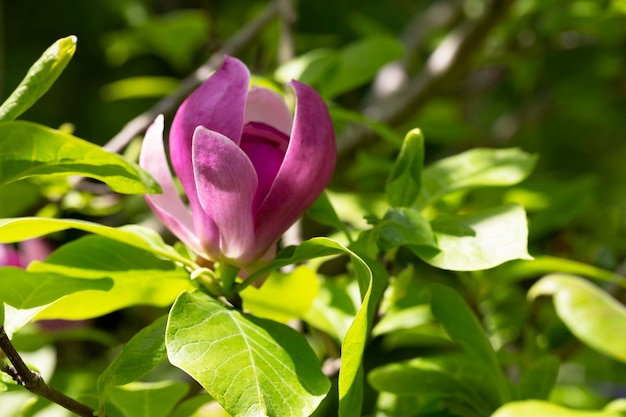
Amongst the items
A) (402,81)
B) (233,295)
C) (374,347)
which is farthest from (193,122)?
(374,347)

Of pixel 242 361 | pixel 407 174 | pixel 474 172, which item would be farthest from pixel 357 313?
pixel 474 172

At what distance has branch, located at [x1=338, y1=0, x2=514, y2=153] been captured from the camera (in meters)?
1.30

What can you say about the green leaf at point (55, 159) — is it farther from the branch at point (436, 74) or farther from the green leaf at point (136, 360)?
the branch at point (436, 74)

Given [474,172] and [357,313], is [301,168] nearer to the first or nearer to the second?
[357,313]

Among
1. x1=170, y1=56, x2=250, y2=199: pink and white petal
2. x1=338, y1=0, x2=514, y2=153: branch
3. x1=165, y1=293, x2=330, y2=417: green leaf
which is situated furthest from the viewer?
x1=338, y1=0, x2=514, y2=153: branch

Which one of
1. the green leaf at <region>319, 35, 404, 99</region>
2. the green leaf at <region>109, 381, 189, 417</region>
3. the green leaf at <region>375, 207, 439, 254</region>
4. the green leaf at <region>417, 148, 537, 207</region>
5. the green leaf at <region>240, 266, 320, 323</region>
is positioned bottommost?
the green leaf at <region>109, 381, 189, 417</region>

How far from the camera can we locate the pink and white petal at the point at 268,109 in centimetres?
65

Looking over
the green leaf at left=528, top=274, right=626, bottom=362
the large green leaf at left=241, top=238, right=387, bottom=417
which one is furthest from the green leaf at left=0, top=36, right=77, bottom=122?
the green leaf at left=528, top=274, right=626, bottom=362

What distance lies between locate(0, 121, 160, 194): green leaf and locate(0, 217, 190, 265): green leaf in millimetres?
37

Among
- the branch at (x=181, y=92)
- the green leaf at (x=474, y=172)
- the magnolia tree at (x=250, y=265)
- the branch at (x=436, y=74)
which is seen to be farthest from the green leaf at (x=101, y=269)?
the branch at (x=436, y=74)

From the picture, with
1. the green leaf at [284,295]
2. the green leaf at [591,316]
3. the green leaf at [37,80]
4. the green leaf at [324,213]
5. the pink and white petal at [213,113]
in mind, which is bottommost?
the green leaf at [591,316]

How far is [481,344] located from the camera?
0.65 metres

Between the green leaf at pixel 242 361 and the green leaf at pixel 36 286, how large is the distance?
0.31 feet

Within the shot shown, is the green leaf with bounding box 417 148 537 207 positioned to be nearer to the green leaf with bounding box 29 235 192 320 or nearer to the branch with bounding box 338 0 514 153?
the green leaf with bounding box 29 235 192 320
